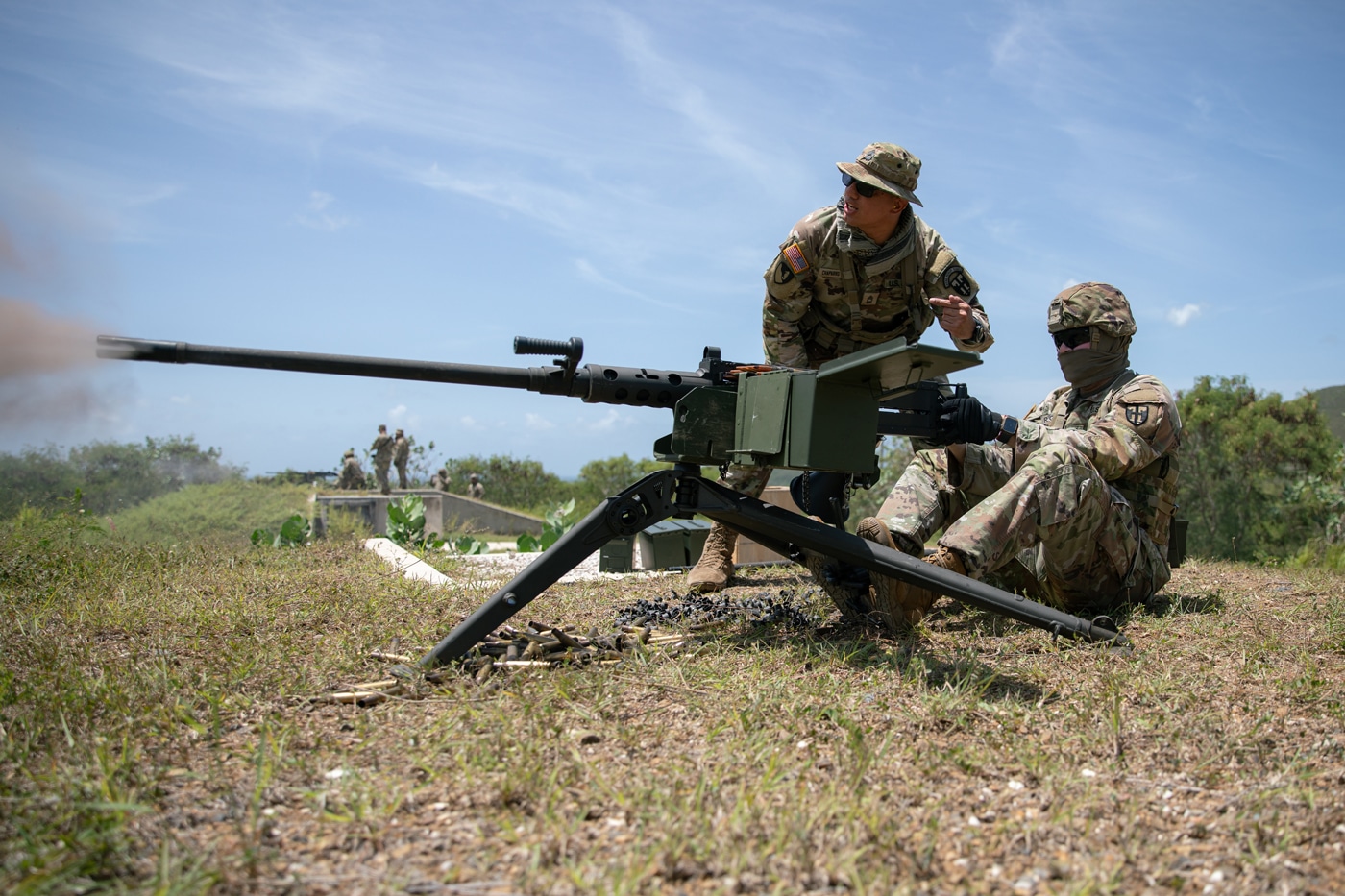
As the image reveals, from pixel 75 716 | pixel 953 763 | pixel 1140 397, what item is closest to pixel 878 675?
pixel 953 763

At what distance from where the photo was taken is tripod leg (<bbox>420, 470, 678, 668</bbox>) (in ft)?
10.3

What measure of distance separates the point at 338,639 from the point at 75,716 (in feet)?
3.95

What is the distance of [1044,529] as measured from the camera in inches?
150

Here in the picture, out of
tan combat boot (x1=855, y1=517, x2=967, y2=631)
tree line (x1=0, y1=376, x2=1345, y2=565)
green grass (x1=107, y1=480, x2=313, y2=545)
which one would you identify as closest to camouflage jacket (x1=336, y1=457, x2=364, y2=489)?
tree line (x1=0, y1=376, x2=1345, y2=565)

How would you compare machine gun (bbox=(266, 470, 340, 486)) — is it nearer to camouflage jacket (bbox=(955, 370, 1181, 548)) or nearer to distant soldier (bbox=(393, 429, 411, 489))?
distant soldier (bbox=(393, 429, 411, 489))

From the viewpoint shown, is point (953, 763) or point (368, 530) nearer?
point (953, 763)

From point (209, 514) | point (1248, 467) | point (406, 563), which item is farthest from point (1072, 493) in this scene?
point (1248, 467)

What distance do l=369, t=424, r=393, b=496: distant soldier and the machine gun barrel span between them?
22.1 meters

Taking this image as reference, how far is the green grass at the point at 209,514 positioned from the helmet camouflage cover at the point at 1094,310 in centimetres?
709

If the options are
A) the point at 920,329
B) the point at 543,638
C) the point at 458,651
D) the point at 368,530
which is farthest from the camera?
the point at 368,530

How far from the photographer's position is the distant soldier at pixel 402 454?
2533 centimetres

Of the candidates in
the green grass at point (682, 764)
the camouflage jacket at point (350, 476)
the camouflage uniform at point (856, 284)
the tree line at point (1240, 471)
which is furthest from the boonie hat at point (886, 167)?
the camouflage jacket at point (350, 476)

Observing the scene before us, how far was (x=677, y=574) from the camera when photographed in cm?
673

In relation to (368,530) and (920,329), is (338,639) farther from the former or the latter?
(368,530)
